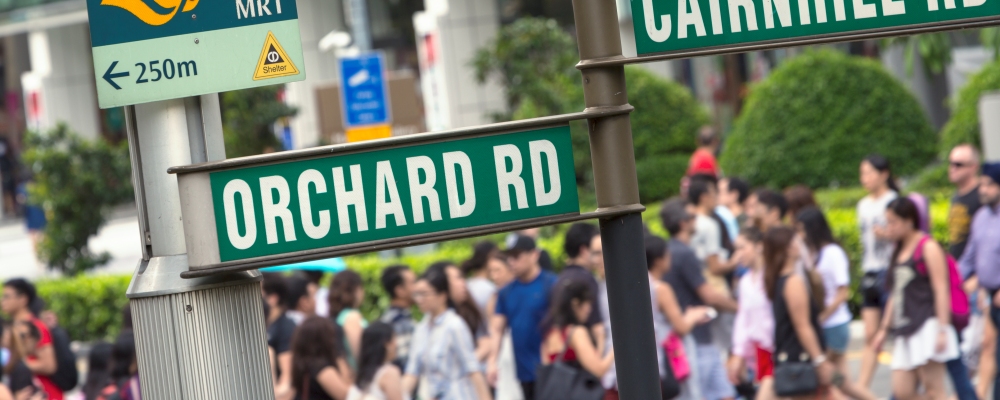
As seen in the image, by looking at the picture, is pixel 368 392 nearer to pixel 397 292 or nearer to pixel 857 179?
pixel 397 292

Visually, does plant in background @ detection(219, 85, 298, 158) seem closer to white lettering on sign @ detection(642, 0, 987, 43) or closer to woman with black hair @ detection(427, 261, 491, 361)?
woman with black hair @ detection(427, 261, 491, 361)

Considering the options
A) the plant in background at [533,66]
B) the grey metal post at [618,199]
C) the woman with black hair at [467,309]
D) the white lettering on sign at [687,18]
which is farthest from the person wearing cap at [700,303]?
the plant in background at [533,66]

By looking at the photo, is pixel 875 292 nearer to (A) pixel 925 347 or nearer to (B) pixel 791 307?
(A) pixel 925 347

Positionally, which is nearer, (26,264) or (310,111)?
(26,264)

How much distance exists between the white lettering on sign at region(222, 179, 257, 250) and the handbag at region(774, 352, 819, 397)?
4.30 m

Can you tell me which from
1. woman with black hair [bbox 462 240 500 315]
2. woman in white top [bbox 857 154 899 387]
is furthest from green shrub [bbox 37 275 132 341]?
woman in white top [bbox 857 154 899 387]

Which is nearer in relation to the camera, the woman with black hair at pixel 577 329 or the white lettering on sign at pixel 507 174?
the white lettering on sign at pixel 507 174

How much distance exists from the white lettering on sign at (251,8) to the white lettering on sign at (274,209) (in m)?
0.32

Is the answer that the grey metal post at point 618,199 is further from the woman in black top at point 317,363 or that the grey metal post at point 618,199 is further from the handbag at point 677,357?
the handbag at point 677,357

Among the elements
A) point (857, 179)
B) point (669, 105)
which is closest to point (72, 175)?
point (669, 105)

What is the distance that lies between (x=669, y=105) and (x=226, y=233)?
16049mm

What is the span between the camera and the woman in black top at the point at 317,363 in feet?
18.7

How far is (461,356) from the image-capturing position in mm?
6168

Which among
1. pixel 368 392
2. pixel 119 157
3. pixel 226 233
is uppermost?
pixel 119 157
